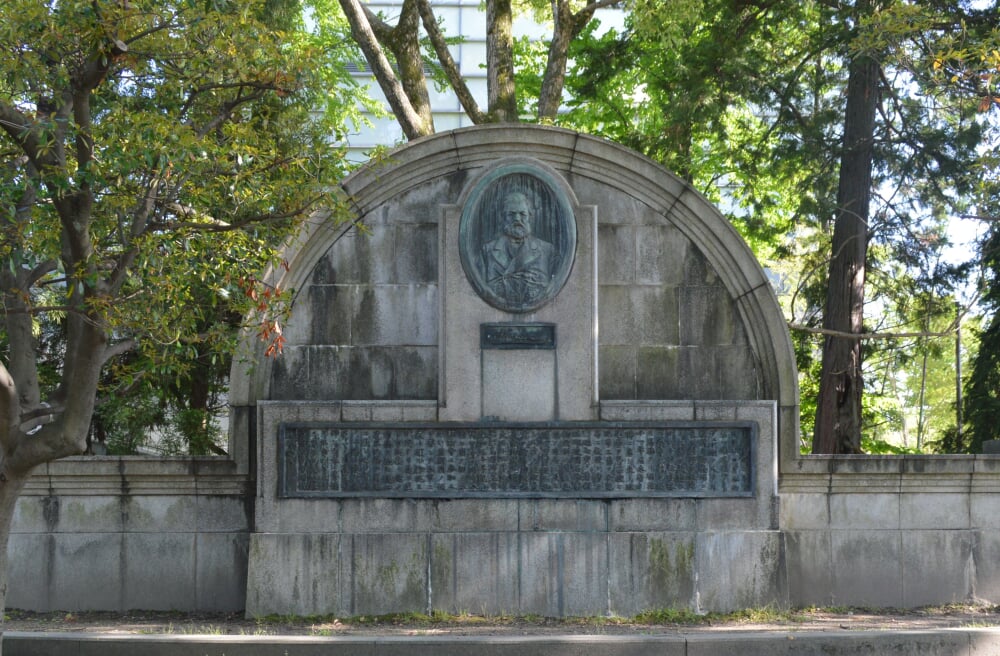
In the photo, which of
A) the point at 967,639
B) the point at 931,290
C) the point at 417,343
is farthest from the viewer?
the point at 931,290

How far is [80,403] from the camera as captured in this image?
316 inches

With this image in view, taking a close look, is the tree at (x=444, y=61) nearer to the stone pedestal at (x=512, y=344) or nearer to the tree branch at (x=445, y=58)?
the tree branch at (x=445, y=58)

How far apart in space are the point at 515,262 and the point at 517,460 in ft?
6.51

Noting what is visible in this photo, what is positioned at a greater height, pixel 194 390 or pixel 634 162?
pixel 634 162

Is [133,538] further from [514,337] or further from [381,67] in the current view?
[381,67]

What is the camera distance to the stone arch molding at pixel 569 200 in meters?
11.4

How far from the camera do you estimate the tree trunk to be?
662 inches

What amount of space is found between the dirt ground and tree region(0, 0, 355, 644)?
8.24ft

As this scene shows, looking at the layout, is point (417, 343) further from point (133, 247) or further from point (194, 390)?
point (194, 390)

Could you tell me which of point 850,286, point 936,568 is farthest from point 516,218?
point 850,286

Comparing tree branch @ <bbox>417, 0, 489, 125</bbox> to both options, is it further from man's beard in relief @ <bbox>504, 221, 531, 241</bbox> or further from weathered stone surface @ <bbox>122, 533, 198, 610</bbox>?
weathered stone surface @ <bbox>122, 533, 198, 610</bbox>

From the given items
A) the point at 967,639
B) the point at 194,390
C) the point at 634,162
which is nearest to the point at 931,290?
the point at 634,162

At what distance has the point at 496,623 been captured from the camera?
35.0 feet

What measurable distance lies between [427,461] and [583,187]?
325cm
